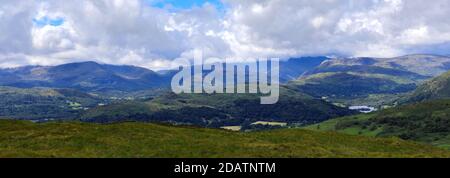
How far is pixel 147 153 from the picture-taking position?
72938 mm

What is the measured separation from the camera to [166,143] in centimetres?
8156

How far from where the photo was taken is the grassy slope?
242ft

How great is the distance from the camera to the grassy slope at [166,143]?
73.6m

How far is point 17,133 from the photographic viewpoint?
3684 inches
